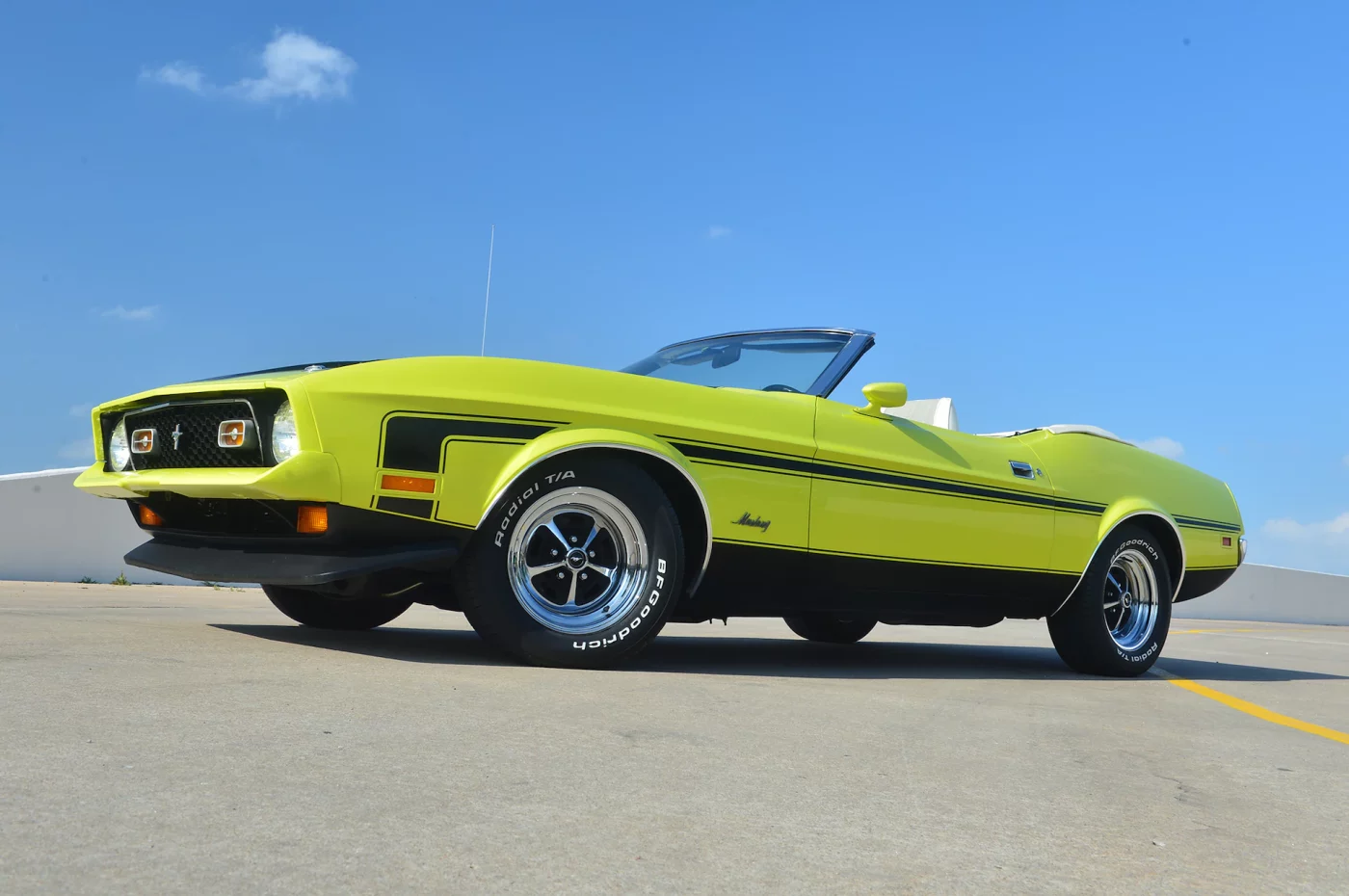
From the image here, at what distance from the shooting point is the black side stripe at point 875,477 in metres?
4.63

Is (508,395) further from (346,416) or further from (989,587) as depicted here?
(989,587)

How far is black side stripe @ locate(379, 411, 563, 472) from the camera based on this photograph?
13.2ft

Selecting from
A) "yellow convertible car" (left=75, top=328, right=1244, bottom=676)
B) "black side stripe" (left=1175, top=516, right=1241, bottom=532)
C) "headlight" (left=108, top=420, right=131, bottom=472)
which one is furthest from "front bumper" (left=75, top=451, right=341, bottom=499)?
"black side stripe" (left=1175, top=516, right=1241, bottom=532)

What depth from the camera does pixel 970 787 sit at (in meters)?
2.75

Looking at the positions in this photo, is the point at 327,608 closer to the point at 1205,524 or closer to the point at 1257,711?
the point at 1257,711

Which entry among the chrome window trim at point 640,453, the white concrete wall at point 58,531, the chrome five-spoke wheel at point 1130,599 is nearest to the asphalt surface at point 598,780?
the chrome window trim at point 640,453

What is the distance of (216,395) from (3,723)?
1773 millimetres

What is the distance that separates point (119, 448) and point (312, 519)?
1201 mm

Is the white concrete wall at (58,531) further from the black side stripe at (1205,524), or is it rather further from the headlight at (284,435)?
the black side stripe at (1205,524)

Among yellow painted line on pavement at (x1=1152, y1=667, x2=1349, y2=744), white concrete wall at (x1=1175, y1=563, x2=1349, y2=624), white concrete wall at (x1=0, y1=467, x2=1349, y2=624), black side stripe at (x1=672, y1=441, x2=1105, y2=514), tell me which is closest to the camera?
yellow painted line on pavement at (x1=1152, y1=667, x2=1349, y2=744)

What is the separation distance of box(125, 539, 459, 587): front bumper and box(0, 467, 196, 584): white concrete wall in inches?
329

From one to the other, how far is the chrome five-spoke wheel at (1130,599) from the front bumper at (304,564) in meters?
3.75

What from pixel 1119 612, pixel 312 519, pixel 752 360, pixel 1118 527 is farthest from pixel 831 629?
pixel 312 519

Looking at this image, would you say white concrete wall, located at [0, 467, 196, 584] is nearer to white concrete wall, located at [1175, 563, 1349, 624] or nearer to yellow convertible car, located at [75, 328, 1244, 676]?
yellow convertible car, located at [75, 328, 1244, 676]
